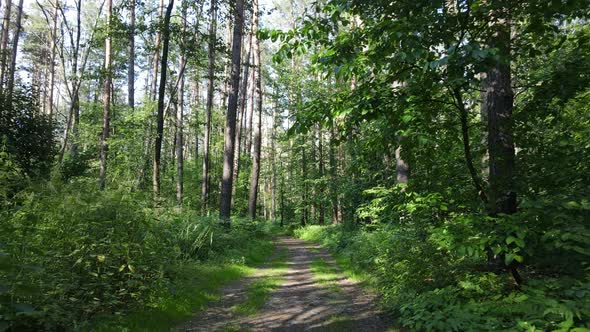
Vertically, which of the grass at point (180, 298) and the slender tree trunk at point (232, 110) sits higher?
the slender tree trunk at point (232, 110)

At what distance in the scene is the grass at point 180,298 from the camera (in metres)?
4.70

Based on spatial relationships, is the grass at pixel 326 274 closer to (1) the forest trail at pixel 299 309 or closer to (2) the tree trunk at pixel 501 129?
(1) the forest trail at pixel 299 309

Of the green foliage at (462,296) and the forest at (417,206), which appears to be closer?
the green foliage at (462,296)

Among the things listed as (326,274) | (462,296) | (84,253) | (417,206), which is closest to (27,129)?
(84,253)

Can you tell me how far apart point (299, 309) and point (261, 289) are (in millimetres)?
1637

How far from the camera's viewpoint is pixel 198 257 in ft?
33.0

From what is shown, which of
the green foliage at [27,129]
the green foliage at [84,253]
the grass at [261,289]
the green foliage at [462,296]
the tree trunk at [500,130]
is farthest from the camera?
the green foliage at [27,129]

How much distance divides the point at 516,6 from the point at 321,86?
78.3ft

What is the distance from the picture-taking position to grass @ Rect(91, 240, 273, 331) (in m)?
4.70

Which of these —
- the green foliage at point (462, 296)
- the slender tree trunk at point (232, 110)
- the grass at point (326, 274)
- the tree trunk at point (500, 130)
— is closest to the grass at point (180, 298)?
the grass at point (326, 274)

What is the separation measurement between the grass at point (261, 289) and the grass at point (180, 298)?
0.61 metres

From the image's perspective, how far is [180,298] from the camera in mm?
6270

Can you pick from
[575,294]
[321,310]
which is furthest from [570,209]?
[321,310]

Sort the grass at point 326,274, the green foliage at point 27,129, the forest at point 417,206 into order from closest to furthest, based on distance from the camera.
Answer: the forest at point 417,206 → the grass at point 326,274 → the green foliage at point 27,129
